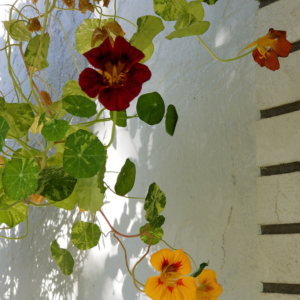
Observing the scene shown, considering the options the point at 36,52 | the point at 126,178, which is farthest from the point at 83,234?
the point at 36,52

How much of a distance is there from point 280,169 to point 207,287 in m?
0.31

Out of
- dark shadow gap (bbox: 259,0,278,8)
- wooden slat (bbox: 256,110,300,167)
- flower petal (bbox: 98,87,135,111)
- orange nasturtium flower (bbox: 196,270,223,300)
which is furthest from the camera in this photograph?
dark shadow gap (bbox: 259,0,278,8)

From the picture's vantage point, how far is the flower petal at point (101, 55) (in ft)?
1.79

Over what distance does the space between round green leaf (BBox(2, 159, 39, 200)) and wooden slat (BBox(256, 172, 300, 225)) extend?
0.50m

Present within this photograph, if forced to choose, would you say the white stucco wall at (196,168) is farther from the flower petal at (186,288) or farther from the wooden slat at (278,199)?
the flower petal at (186,288)

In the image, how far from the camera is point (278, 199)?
2.46 feet

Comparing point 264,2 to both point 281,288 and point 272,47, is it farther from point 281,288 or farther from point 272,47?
point 281,288

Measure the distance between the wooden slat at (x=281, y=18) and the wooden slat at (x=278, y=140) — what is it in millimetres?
186

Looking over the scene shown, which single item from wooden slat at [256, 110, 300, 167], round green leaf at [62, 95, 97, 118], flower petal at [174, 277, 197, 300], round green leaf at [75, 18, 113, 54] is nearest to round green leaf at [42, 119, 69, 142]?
round green leaf at [62, 95, 97, 118]

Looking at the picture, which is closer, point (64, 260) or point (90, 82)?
point (90, 82)

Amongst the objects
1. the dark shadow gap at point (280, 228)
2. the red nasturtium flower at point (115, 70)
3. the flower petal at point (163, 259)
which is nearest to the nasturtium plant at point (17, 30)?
the red nasturtium flower at point (115, 70)

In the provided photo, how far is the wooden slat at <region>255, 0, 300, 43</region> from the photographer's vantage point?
772 mm

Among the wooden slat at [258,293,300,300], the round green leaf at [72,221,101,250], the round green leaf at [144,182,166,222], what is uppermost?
the round green leaf at [144,182,166,222]

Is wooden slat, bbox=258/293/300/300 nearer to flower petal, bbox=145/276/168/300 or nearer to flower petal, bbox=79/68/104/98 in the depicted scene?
flower petal, bbox=145/276/168/300
